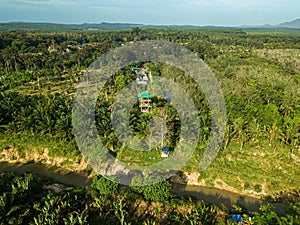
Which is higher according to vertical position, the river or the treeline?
the treeline

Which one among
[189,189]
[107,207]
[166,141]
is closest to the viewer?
[107,207]

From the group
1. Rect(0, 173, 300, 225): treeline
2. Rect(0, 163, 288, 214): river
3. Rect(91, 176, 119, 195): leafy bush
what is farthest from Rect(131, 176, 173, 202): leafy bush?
Rect(0, 163, 288, 214): river

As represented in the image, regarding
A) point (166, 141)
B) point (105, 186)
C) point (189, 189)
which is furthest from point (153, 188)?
point (166, 141)

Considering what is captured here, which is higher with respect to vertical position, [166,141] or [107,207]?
[166,141]

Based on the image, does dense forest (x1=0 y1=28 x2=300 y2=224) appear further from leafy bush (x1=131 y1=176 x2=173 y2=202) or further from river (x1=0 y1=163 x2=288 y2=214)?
river (x1=0 y1=163 x2=288 y2=214)

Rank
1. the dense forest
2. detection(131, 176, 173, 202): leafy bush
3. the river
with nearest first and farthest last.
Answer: the dense forest, detection(131, 176, 173, 202): leafy bush, the river

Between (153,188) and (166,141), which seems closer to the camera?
(153,188)

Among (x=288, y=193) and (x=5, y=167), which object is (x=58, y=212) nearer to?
(x=5, y=167)

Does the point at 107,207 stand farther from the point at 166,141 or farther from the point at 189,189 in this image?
the point at 166,141

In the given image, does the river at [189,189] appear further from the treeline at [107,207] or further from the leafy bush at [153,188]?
the leafy bush at [153,188]
